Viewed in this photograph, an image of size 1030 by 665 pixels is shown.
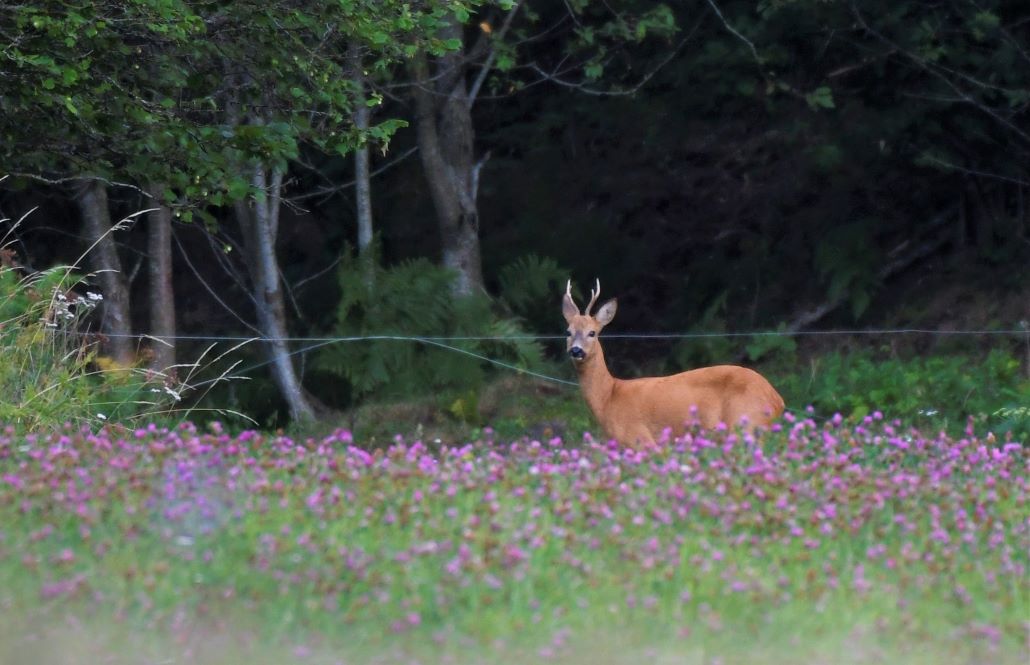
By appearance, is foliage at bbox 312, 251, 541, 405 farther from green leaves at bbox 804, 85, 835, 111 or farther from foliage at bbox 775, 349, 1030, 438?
green leaves at bbox 804, 85, 835, 111

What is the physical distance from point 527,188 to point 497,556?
14436 mm

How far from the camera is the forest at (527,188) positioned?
35.1 feet

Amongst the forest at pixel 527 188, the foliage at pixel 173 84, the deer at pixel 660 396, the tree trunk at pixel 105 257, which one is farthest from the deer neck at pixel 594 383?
the tree trunk at pixel 105 257

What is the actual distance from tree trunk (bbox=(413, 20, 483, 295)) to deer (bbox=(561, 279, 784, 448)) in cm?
576

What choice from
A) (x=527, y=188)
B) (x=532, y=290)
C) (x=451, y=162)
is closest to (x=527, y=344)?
(x=532, y=290)

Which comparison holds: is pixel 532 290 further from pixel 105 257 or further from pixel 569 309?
pixel 569 309

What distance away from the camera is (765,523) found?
6754mm

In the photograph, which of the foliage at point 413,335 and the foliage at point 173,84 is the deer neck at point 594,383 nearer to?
the foliage at point 173,84

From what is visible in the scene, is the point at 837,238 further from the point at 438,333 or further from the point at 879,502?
the point at 879,502

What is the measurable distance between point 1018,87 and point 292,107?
23.2ft

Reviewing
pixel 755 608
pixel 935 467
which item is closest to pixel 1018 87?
pixel 935 467

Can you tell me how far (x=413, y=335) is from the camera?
15.5m

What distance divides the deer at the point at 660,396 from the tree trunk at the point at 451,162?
227 inches

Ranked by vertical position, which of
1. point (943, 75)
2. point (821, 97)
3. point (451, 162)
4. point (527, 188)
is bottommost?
point (527, 188)
